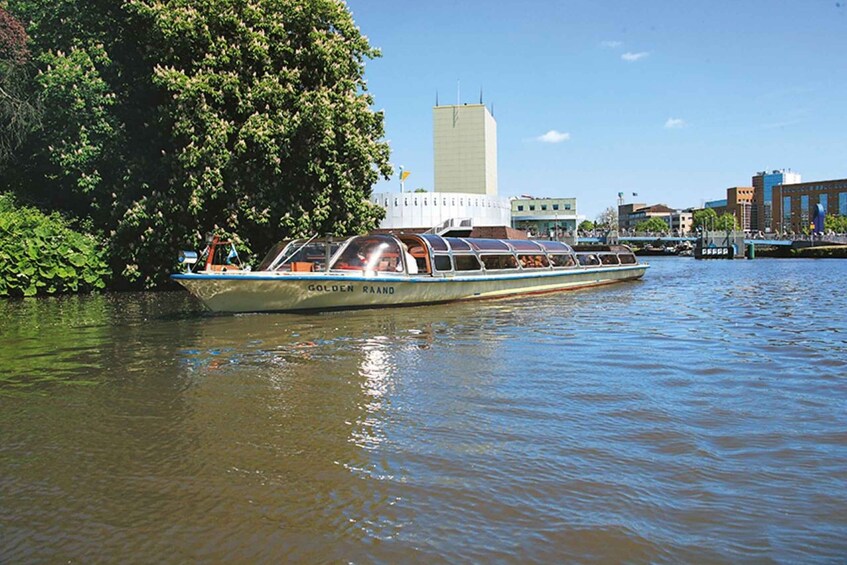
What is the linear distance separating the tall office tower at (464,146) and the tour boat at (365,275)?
11009 centimetres

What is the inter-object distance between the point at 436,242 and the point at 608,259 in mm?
13768

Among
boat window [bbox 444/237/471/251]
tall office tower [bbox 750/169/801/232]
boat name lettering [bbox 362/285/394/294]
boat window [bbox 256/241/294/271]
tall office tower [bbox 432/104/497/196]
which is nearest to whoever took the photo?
boat name lettering [bbox 362/285/394/294]

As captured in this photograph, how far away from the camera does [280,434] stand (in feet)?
19.6

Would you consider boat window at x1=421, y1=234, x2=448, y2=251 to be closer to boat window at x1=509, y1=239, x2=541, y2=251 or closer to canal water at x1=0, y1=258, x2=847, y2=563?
boat window at x1=509, y1=239, x2=541, y2=251

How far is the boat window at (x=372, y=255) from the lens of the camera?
17609 millimetres

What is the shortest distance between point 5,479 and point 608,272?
27.2 meters

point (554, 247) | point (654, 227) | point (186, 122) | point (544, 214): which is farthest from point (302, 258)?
point (654, 227)

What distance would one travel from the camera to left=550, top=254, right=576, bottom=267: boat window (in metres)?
26.7

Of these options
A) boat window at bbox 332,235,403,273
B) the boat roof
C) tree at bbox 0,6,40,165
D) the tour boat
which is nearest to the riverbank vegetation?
tree at bbox 0,6,40,165

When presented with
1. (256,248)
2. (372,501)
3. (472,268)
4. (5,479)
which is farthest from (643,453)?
(256,248)

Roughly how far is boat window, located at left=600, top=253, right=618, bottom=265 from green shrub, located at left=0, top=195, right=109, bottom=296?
2036cm

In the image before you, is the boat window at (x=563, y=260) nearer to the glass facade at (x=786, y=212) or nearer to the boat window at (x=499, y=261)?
the boat window at (x=499, y=261)

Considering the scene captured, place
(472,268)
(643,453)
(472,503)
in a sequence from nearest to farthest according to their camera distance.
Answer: (472,503), (643,453), (472,268)

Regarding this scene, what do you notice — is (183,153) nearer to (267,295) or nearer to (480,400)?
(267,295)
